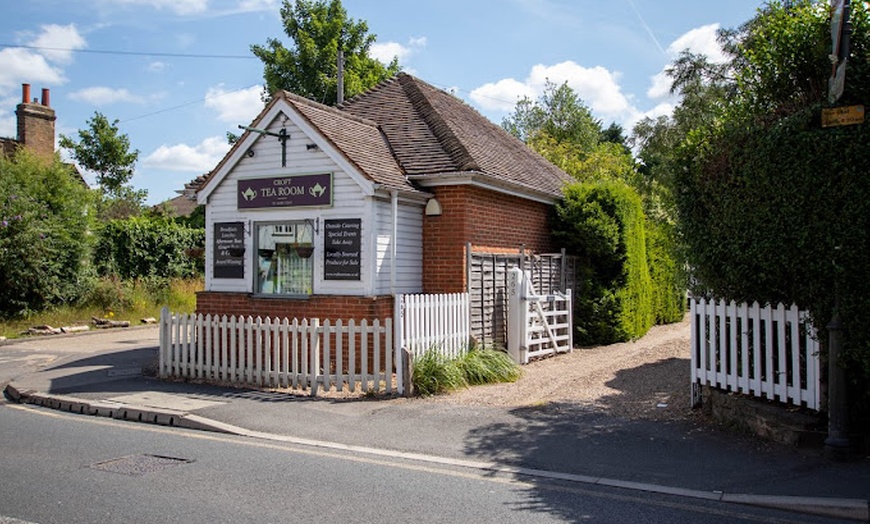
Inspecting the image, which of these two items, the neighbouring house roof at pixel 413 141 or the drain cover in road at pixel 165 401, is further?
the neighbouring house roof at pixel 413 141

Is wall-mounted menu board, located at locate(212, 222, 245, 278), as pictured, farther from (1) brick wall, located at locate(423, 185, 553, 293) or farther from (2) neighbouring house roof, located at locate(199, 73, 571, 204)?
(1) brick wall, located at locate(423, 185, 553, 293)

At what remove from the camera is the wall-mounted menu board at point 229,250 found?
12.9 metres

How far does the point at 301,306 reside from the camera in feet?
39.8

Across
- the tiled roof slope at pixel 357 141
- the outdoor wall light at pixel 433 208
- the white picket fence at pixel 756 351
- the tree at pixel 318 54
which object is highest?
the tree at pixel 318 54

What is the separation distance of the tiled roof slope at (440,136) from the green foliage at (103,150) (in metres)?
23.3

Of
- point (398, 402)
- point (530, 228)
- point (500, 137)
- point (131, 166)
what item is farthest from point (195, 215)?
point (398, 402)

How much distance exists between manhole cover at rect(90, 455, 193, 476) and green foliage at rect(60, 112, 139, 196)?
104ft

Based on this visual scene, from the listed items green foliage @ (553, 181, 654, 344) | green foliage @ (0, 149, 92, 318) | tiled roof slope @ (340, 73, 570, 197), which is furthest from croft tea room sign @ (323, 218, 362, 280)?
green foliage @ (0, 149, 92, 318)

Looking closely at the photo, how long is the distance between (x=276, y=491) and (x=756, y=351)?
201 inches

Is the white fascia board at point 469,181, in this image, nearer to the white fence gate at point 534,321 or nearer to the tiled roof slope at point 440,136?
the tiled roof slope at point 440,136

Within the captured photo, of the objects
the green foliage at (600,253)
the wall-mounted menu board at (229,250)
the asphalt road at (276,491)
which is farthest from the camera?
the green foliage at (600,253)

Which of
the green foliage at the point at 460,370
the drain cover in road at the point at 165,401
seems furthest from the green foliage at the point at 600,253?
the drain cover in road at the point at 165,401

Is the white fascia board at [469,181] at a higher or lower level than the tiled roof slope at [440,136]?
lower

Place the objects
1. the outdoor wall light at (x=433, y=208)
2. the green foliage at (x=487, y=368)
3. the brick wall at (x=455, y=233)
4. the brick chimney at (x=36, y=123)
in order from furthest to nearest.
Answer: the brick chimney at (x=36, y=123) → the outdoor wall light at (x=433, y=208) → the brick wall at (x=455, y=233) → the green foliage at (x=487, y=368)
